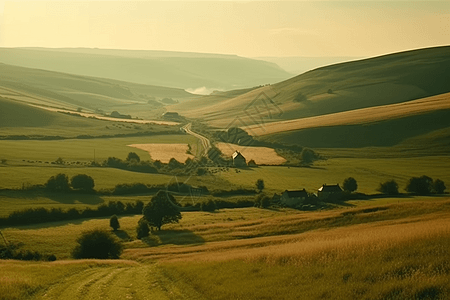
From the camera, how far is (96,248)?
171 ft

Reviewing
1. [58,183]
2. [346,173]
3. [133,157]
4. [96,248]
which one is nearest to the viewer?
[96,248]

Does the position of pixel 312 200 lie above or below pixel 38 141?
below

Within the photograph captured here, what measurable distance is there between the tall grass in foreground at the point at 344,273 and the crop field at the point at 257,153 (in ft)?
299

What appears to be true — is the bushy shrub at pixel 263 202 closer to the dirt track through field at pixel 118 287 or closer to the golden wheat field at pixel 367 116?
the dirt track through field at pixel 118 287

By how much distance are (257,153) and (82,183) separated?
54954 mm

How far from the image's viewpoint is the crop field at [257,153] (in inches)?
4855

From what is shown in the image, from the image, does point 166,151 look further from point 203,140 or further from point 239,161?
point 239,161

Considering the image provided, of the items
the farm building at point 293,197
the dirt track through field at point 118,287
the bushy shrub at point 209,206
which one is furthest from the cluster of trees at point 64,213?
the dirt track through field at point 118,287

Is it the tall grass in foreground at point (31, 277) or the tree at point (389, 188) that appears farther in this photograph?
the tree at point (389, 188)

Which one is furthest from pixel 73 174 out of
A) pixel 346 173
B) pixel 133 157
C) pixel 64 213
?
pixel 346 173

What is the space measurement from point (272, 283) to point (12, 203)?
2383 inches

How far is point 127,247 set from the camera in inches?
2322

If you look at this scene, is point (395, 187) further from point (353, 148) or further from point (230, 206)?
point (353, 148)

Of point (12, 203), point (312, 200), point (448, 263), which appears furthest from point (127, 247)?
point (448, 263)
